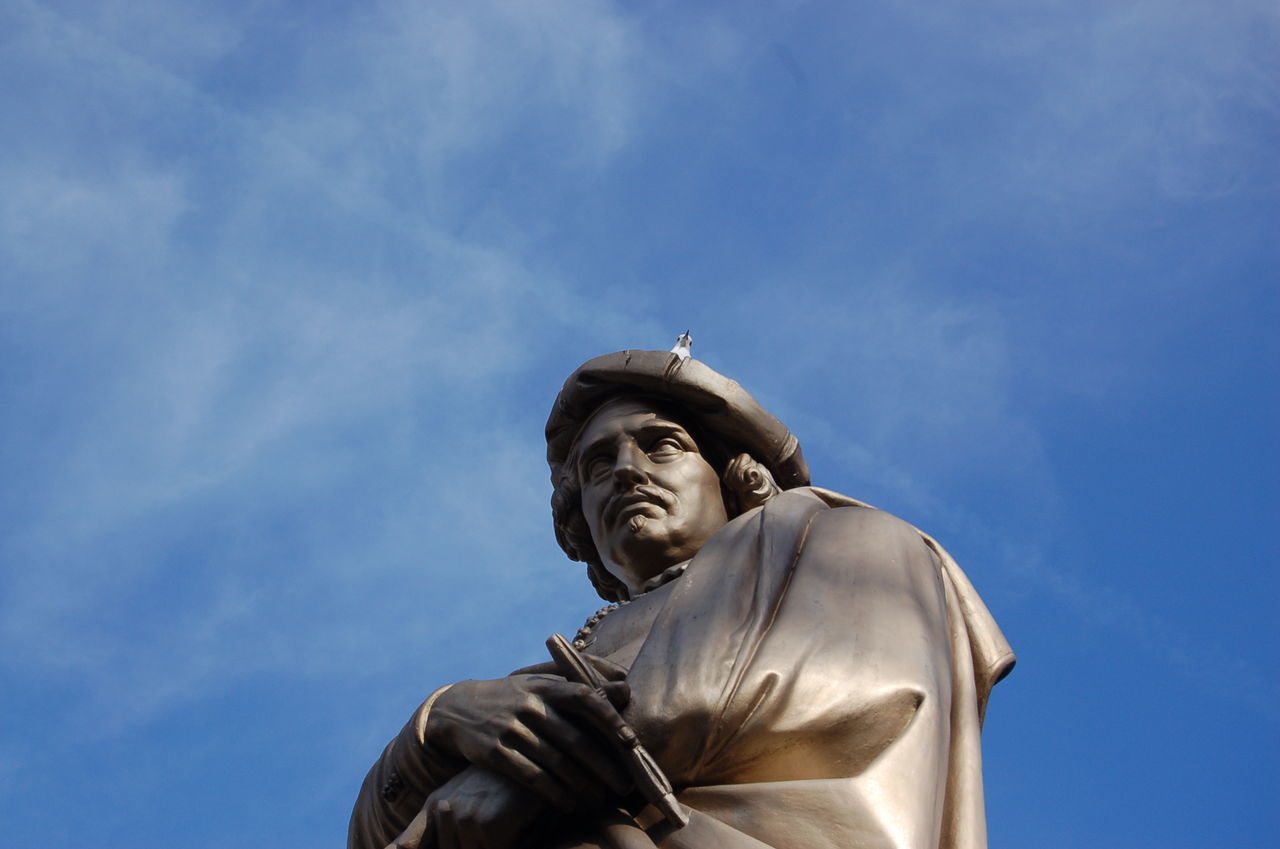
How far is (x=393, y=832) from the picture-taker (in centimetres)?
599

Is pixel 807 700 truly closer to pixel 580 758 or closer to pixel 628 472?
pixel 580 758

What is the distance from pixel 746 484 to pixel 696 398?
47 cm

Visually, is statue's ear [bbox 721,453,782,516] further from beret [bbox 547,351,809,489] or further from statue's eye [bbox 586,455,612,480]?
statue's eye [bbox 586,455,612,480]

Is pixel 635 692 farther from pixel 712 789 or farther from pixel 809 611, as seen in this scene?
pixel 809 611

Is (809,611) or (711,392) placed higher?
(711,392)

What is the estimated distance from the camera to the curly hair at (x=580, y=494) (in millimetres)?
8281

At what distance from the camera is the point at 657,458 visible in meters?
8.18

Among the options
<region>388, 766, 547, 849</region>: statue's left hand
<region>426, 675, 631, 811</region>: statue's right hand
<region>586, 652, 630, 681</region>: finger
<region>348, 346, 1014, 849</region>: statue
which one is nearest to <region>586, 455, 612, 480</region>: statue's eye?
<region>348, 346, 1014, 849</region>: statue

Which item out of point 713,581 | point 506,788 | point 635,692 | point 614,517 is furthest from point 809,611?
point 614,517

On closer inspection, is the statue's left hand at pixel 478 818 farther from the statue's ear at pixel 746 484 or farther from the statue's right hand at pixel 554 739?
the statue's ear at pixel 746 484

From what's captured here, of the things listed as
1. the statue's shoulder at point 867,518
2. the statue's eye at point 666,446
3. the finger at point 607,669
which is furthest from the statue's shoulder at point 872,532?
the statue's eye at point 666,446

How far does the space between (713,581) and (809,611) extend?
37cm

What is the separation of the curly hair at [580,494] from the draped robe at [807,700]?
1631 millimetres

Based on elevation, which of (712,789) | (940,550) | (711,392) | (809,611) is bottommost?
(712,789)
